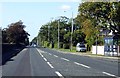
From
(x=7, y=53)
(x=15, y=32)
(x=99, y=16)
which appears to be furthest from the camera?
(x=15, y=32)

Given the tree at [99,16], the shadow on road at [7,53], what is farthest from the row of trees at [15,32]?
the tree at [99,16]

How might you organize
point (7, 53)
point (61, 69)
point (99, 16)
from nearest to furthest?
point (61, 69) → point (99, 16) → point (7, 53)

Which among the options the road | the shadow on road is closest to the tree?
the shadow on road

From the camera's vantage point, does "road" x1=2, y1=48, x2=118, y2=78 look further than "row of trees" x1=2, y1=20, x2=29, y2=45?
No

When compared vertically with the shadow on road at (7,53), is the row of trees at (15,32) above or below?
above

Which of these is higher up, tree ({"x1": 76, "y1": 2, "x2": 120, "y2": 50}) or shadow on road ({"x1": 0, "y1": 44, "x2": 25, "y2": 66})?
tree ({"x1": 76, "y1": 2, "x2": 120, "y2": 50})

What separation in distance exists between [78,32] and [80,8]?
45.6 metres

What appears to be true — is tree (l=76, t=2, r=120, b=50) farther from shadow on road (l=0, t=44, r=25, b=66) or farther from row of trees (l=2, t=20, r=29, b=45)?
row of trees (l=2, t=20, r=29, b=45)

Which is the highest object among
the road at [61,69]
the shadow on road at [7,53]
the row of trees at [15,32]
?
the row of trees at [15,32]

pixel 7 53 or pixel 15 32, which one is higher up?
pixel 15 32

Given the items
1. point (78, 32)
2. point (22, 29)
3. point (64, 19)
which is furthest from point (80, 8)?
point (64, 19)

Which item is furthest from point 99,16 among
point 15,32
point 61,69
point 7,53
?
point 15,32

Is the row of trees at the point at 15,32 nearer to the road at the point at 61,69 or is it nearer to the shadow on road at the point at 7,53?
the shadow on road at the point at 7,53

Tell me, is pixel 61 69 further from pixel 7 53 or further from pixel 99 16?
pixel 7 53
